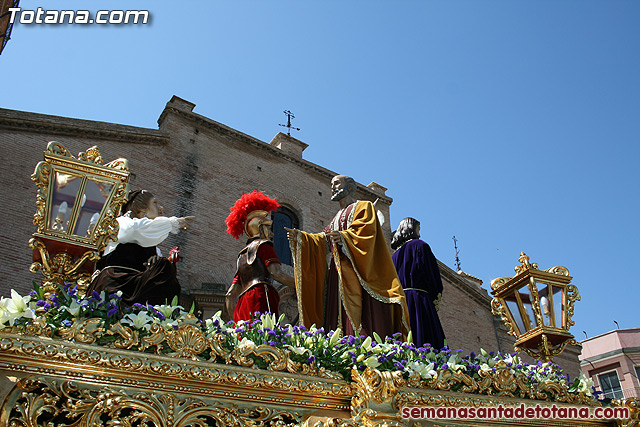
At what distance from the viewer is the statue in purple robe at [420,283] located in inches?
229

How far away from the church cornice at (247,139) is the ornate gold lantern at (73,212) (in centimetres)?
1123

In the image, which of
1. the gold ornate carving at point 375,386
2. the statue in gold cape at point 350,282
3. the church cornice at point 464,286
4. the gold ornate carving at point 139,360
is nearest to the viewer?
the gold ornate carving at point 139,360

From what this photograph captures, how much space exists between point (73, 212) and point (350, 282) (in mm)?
2490

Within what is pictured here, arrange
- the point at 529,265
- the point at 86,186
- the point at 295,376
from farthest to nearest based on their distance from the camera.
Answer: the point at 529,265 < the point at 86,186 < the point at 295,376

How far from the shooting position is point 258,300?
18.9ft

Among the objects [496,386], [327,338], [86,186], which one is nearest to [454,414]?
[496,386]

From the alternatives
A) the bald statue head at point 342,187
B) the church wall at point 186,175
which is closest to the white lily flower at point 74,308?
the bald statue head at point 342,187

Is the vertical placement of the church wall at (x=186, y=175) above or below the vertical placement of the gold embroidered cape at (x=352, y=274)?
above

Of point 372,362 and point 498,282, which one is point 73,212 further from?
point 498,282

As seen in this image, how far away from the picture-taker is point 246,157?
16031mm

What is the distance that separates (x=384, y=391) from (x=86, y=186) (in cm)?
259

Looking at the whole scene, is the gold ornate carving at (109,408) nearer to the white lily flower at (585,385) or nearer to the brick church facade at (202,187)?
the white lily flower at (585,385)

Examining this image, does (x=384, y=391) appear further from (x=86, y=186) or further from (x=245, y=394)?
(x=86, y=186)

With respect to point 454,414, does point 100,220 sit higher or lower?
higher
